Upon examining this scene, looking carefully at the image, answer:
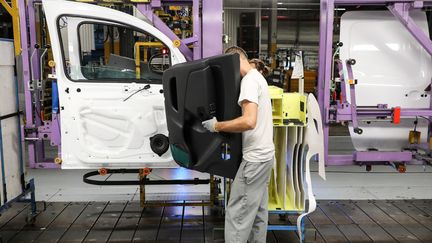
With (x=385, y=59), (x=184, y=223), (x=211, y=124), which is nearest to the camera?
(x=211, y=124)

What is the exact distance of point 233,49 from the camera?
3.23 meters

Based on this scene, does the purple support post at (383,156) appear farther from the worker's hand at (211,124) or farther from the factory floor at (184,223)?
the worker's hand at (211,124)

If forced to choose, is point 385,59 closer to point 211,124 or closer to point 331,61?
point 331,61

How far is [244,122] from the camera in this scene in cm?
289

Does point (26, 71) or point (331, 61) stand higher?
point (331, 61)

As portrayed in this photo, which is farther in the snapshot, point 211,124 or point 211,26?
point 211,26

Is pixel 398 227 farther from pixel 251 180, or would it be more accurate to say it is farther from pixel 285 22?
pixel 285 22

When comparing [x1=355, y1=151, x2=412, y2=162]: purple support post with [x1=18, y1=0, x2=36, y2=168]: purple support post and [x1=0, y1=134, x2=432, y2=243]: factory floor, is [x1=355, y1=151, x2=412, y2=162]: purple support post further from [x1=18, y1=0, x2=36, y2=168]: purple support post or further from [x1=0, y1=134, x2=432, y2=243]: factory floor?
[x1=18, y1=0, x2=36, y2=168]: purple support post

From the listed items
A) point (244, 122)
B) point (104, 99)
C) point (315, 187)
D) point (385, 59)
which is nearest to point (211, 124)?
point (244, 122)

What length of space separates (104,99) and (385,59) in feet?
10.4

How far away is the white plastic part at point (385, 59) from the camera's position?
454 cm

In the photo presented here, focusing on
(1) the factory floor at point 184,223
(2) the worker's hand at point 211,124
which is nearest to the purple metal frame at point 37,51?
(1) the factory floor at point 184,223

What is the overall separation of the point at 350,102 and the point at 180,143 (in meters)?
2.13

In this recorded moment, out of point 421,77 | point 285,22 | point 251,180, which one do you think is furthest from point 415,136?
point 285,22
